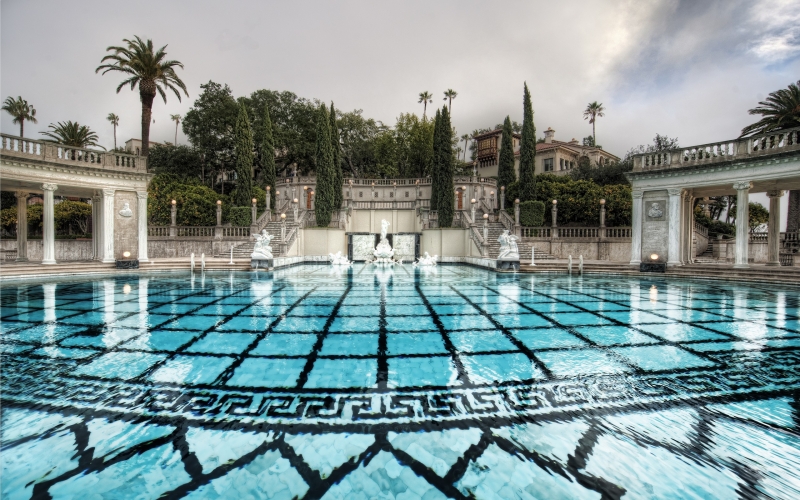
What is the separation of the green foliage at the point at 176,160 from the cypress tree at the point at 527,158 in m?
31.9

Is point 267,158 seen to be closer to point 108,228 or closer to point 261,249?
point 108,228

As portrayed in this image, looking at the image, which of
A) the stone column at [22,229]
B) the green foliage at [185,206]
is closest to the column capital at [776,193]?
the green foliage at [185,206]

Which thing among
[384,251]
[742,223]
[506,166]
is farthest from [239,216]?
[742,223]

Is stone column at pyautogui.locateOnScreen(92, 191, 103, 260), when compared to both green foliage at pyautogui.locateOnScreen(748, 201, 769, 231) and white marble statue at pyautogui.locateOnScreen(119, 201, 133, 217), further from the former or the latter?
green foliage at pyautogui.locateOnScreen(748, 201, 769, 231)

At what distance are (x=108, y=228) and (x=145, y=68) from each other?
43.6ft

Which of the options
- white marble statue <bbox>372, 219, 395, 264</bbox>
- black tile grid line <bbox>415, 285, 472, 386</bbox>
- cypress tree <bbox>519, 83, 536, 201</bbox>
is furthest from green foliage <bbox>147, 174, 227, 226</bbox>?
black tile grid line <bbox>415, 285, 472, 386</bbox>

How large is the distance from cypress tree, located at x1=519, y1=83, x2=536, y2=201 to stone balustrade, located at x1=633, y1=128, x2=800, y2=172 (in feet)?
31.9

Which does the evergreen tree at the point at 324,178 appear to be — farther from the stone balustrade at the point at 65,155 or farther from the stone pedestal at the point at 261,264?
the stone balustrade at the point at 65,155

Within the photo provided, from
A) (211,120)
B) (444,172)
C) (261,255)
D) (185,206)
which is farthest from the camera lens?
(211,120)

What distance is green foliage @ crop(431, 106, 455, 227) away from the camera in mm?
28297

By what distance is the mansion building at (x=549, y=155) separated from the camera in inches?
1847

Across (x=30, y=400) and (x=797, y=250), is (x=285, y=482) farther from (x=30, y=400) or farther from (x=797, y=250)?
(x=797, y=250)

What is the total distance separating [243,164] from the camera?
28578 millimetres

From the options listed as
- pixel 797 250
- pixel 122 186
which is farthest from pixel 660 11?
pixel 122 186
